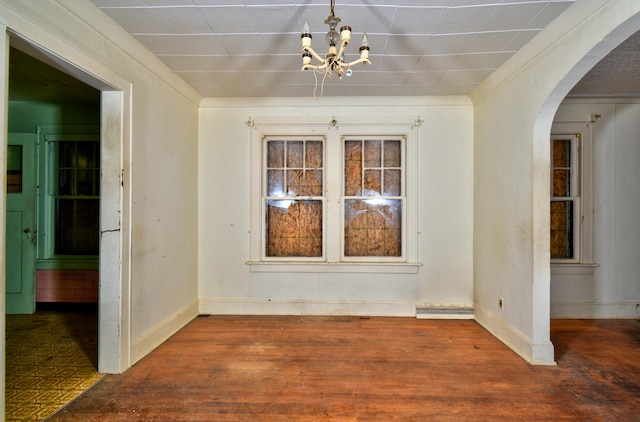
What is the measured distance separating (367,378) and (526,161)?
2.32 meters

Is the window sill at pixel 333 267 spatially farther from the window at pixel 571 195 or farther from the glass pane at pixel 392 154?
the window at pixel 571 195

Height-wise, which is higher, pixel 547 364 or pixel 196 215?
pixel 196 215

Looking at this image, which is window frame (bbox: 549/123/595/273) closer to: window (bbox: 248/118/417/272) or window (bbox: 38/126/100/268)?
window (bbox: 248/118/417/272)

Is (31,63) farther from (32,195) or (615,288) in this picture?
(615,288)

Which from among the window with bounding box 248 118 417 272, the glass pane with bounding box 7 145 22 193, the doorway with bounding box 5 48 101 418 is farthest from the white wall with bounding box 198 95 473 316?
the glass pane with bounding box 7 145 22 193

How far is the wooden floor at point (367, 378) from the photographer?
2.19 metres

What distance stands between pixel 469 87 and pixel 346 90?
140cm

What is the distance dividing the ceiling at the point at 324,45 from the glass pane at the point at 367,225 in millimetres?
1374

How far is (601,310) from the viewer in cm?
402

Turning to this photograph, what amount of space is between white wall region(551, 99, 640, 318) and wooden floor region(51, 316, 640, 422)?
0.49m

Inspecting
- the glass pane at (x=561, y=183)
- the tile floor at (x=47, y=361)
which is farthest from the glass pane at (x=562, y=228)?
the tile floor at (x=47, y=361)

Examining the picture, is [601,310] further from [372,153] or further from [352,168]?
[352,168]

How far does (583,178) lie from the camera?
13.0ft

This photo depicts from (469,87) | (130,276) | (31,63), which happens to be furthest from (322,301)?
(31,63)
